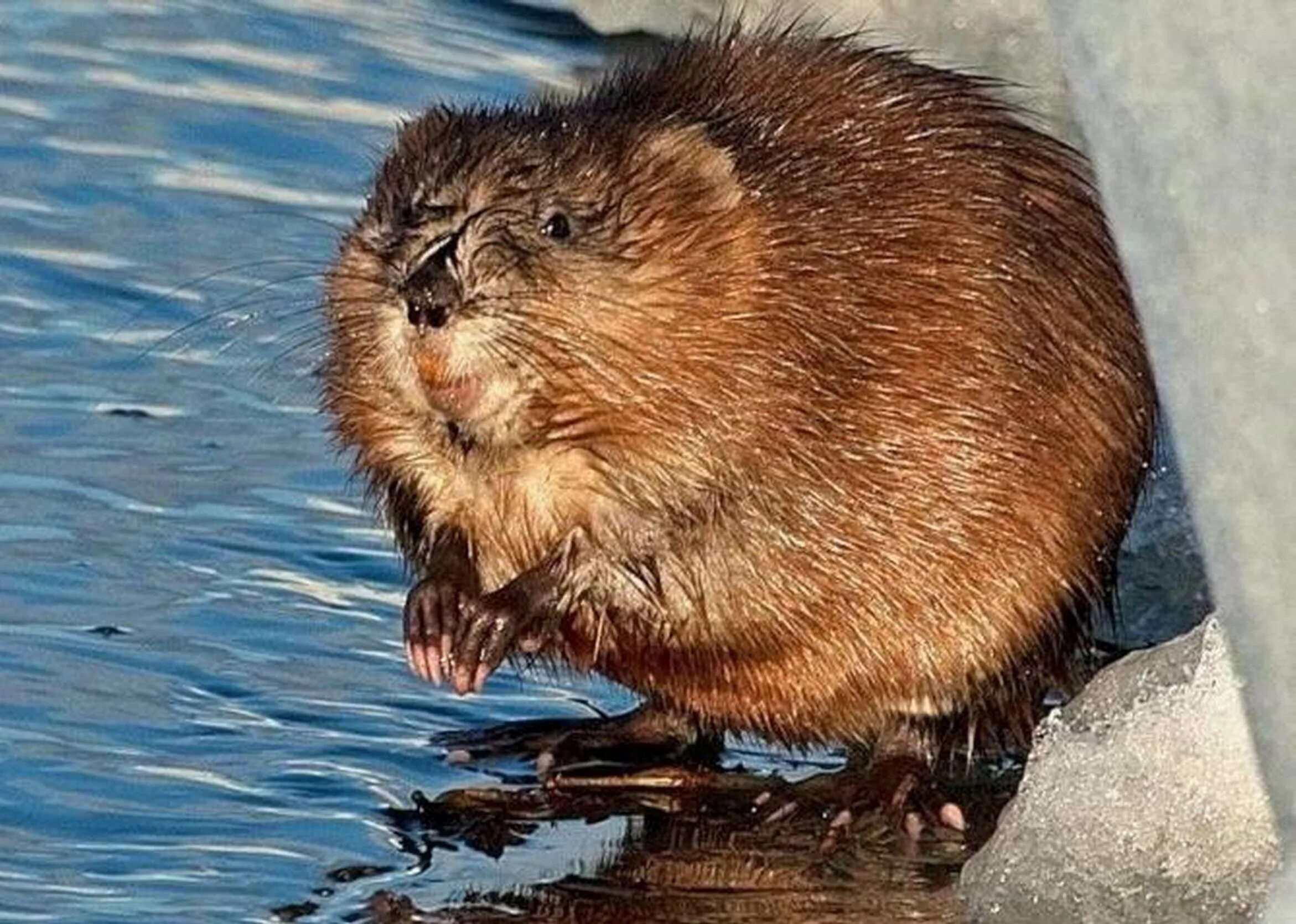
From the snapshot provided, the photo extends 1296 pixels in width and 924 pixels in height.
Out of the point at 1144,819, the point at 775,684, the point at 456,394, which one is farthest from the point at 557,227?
the point at 1144,819

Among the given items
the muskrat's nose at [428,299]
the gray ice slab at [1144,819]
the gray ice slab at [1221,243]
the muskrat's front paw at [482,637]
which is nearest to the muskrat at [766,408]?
the muskrat's front paw at [482,637]

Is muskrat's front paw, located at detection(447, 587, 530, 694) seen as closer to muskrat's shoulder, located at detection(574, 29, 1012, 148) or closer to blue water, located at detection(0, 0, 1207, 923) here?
blue water, located at detection(0, 0, 1207, 923)

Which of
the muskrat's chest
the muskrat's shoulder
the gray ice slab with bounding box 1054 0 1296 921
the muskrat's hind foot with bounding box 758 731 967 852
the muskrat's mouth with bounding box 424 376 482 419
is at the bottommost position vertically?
the gray ice slab with bounding box 1054 0 1296 921

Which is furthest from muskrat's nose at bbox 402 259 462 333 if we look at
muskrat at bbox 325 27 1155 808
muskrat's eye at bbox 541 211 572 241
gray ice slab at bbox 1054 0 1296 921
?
gray ice slab at bbox 1054 0 1296 921

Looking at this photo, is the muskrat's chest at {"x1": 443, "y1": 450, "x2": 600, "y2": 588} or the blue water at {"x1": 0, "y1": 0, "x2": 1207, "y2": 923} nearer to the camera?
the blue water at {"x1": 0, "y1": 0, "x2": 1207, "y2": 923}

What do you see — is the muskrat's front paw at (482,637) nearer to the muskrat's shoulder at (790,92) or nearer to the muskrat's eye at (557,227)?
the muskrat's eye at (557,227)

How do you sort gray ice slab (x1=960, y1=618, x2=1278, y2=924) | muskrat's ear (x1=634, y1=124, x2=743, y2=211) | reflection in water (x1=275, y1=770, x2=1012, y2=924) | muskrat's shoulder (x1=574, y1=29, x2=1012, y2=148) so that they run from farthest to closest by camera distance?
muskrat's shoulder (x1=574, y1=29, x2=1012, y2=148)
muskrat's ear (x1=634, y1=124, x2=743, y2=211)
reflection in water (x1=275, y1=770, x2=1012, y2=924)
gray ice slab (x1=960, y1=618, x2=1278, y2=924)
